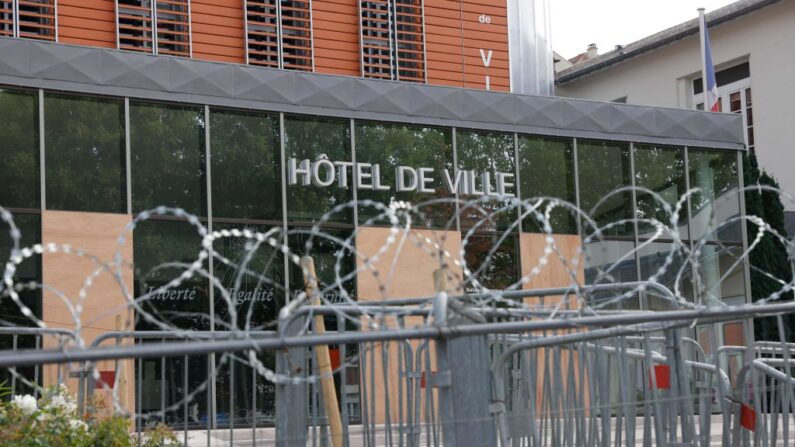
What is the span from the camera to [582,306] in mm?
5750

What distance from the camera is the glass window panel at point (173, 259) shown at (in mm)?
17703

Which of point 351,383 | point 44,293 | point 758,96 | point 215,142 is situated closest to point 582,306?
point 351,383

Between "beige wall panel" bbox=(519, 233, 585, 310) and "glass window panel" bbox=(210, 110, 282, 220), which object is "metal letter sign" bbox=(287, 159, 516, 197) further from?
"beige wall panel" bbox=(519, 233, 585, 310)

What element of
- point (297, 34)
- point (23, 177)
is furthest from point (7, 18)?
point (297, 34)

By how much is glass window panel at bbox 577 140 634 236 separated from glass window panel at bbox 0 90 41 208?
9.60m

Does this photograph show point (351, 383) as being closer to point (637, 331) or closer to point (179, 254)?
point (637, 331)

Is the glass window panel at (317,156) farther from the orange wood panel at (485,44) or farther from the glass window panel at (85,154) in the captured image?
the orange wood panel at (485,44)

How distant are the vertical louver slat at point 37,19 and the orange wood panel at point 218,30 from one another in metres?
2.57

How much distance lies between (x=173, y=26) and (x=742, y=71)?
58.5 ft

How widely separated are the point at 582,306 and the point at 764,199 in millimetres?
22239

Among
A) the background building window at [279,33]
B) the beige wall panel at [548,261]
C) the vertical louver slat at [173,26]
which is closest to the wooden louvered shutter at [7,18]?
the vertical louver slat at [173,26]

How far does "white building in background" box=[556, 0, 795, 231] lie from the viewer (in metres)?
32.7

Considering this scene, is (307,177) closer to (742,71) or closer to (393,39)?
(393,39)

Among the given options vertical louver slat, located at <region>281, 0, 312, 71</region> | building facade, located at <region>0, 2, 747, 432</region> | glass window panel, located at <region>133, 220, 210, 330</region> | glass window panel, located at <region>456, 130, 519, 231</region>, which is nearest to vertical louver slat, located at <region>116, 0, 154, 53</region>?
building facade, located at <region>0, 2, 747, 432</region>
